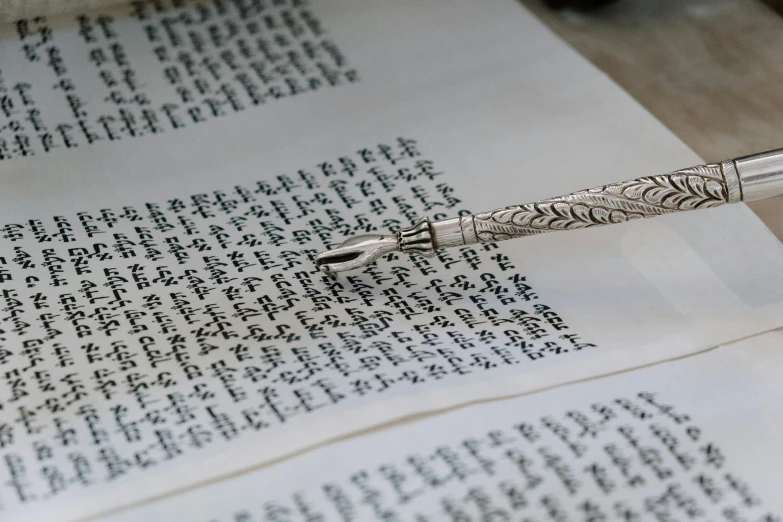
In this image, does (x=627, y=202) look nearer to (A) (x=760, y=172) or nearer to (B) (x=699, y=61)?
(A) (x=760, y=172)

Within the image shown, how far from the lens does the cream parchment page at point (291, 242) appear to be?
15.9 inches

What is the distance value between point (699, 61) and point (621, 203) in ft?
0.91

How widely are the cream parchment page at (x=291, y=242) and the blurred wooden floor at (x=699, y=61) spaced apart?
39 mm

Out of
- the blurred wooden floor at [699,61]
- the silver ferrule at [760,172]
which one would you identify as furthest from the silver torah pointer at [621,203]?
the blurred wooden floor at [699,61]

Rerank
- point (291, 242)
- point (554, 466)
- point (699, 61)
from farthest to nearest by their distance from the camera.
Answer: point (699, 61), point (291, 242), point (554, 466)

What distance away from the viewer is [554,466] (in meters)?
A: 0.37

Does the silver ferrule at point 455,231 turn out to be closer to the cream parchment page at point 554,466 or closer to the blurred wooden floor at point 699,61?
the cream parchment page at point 554,466

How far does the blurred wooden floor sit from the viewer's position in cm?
60

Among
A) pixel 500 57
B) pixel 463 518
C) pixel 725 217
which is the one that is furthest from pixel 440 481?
pixel 500 57

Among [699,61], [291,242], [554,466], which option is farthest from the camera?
[699,61]

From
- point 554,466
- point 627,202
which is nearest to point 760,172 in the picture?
point 627,202

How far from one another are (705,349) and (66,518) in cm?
31

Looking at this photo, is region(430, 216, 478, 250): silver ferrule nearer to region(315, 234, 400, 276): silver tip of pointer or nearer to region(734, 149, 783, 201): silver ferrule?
region(315, 234, 400, 276): silver tip of pointer

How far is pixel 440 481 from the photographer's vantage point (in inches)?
14.5
